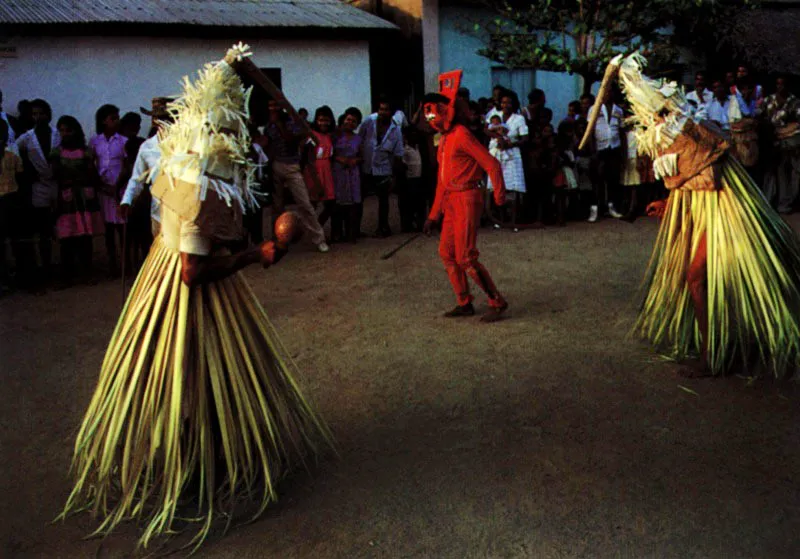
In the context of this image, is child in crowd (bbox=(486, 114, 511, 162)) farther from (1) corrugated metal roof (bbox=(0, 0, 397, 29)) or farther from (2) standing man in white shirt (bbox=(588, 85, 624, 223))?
(1) corrugated metal roof (bbox=(0, 0, 397, 29))

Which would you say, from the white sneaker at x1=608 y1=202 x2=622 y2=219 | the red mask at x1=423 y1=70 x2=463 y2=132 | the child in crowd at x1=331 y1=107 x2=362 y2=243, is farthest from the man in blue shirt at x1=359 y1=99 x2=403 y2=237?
the red mask at x1=423 y1=70 x2=463 y2=132

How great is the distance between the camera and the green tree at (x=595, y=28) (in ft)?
40.6

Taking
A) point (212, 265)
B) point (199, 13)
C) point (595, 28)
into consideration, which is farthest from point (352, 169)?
point (212, 265)

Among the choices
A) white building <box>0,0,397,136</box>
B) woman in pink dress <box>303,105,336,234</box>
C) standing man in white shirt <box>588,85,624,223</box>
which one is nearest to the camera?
woman in pink dress <box>303,105,336,234</box>

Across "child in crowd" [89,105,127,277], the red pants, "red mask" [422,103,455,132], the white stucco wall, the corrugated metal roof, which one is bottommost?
the red pants

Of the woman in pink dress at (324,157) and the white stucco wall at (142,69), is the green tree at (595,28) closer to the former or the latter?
the white stucco wall at (142,69)

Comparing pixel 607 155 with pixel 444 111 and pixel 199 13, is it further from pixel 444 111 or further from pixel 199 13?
pixel 199 13

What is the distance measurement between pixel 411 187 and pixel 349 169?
0.98 m

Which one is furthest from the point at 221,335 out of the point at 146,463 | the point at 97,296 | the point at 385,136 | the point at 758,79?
the point at 758,79

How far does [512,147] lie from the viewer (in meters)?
10.5

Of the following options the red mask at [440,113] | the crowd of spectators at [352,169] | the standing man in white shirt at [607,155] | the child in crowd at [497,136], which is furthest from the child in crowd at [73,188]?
the standing man in white shirt at [607,155]

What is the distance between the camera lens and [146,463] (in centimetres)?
342

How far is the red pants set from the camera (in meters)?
6.21

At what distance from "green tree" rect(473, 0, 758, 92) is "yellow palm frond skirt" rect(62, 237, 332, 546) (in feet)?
32.2
